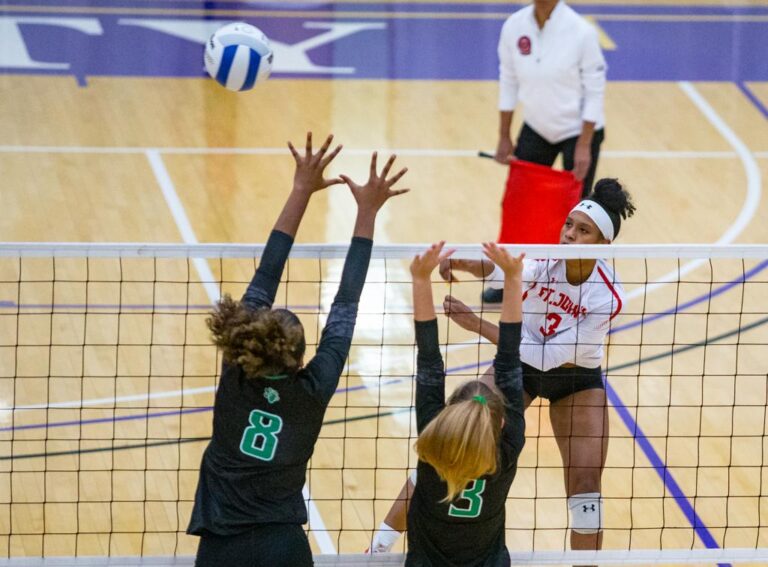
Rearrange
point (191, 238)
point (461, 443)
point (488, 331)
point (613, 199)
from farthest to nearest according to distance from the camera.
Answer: point (191, 238), point (613, 199), point (488, 331), point (461, 443)

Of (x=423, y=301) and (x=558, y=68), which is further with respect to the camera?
(x=558, y=68)

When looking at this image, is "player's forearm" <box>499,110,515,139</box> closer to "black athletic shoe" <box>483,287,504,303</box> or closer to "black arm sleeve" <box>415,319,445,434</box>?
"black athletic shoe" <box>483,287,504,303</box>

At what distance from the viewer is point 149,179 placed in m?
10.5

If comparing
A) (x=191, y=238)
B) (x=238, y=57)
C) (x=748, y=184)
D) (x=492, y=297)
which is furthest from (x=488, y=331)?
(x=748, y=184)

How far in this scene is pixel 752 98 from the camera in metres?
12.5

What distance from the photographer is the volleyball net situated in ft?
20.6

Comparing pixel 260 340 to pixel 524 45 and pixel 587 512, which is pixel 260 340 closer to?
pixel 587 512

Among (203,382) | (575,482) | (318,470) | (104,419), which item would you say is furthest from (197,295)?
(575,482)

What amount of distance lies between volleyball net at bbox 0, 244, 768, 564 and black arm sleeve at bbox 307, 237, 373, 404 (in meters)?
0.41

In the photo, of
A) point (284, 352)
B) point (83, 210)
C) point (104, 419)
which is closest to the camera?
point (284, 352)

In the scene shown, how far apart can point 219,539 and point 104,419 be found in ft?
10.2

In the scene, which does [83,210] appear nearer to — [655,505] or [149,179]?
[149,179]

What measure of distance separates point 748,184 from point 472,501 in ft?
23.5

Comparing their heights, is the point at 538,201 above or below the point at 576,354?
above
